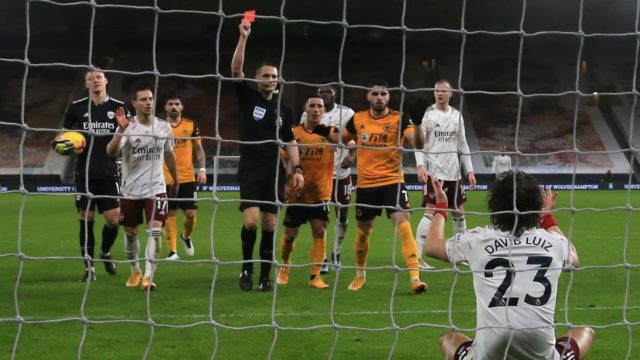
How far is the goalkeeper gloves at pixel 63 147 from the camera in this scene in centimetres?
664

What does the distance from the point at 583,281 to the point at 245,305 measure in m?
3.47

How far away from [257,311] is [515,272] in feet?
10.4

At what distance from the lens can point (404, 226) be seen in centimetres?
795

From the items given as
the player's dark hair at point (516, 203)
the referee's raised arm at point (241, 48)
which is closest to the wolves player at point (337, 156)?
the referee's raised arm at point (241, 48)

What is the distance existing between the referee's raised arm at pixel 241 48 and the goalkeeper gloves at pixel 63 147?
Result: 1578 mm

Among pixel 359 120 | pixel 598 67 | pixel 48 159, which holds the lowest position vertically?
pixel 48 159

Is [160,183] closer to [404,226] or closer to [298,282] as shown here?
[298,282]

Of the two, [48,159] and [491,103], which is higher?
[491,103]

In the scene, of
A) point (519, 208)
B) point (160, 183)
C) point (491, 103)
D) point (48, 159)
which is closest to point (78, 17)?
point (48, 159)

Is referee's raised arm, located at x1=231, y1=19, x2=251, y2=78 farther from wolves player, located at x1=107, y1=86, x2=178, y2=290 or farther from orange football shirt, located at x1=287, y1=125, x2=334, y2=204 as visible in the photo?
orange football shirt, located at x1=287, y1=125, x2=334, y2=204

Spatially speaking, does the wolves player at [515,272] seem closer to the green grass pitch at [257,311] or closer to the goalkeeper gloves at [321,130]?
the green grass pitch at [257,311]

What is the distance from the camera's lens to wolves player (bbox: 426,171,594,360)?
411 cm

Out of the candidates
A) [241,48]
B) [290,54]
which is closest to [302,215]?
[241,48]

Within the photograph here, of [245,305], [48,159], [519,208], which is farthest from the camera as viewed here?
[48,159]
